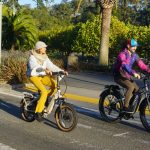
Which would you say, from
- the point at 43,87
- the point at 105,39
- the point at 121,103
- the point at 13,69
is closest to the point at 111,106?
the point at 121,103

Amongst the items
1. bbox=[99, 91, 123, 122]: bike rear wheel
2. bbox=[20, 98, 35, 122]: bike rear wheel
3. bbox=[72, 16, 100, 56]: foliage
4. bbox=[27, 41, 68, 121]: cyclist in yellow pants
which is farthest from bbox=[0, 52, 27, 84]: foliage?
bbox=[72, 16, 100, 56]: foliage

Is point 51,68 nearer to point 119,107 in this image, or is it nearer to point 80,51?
point 119,107

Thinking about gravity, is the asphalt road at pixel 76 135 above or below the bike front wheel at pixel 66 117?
below

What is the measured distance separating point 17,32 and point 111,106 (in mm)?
20186

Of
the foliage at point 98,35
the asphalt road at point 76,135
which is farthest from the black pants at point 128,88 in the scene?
the foliage at point 98,35

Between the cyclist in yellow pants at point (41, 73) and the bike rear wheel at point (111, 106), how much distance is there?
1241 millimetres

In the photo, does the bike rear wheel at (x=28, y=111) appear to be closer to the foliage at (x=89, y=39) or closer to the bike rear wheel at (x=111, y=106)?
the bike rear wheel at (x=111, y=106)

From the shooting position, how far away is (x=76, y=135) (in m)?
8.86

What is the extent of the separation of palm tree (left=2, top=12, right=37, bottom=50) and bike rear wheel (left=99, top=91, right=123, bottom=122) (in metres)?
19.4

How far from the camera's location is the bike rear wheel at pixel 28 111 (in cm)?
982

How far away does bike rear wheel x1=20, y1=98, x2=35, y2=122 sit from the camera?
982 cm

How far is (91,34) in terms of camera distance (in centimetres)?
2827

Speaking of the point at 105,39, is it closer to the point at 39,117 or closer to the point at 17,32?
the point at 17,32

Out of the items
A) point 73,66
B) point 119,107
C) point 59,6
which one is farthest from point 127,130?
point 59,6
